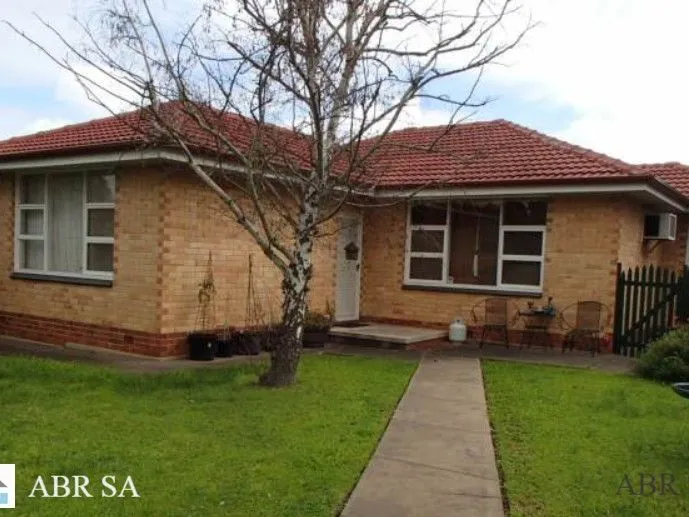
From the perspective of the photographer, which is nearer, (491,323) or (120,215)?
(120,215)

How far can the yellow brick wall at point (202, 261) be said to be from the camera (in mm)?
9578

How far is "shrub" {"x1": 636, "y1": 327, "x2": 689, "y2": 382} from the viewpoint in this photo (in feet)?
28.3

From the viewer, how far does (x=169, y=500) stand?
13.2 ft

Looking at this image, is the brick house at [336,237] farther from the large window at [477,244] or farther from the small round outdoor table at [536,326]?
the small round outdoor table at [536,326]

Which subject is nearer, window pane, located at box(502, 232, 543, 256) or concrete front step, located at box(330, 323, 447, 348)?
concrete front step, located at box(330, 323, 447, 348)

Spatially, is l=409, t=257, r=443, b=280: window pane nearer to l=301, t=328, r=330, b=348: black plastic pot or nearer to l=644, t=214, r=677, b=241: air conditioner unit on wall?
l=301, t=328, r=330, b=348: black plastic pot

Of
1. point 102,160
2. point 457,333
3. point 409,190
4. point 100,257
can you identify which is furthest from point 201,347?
point 409,190

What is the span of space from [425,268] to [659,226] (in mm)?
4616

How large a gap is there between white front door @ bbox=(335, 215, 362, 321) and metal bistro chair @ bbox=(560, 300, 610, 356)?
4.36 m

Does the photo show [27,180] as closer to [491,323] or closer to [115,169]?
[115,169]

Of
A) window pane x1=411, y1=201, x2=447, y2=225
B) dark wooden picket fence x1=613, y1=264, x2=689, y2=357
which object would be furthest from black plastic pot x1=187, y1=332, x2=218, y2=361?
dark wooden picket fence x1=613, y1=264, x2=689, y2=357

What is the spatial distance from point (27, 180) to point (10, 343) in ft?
9.62

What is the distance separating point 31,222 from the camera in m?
11.6

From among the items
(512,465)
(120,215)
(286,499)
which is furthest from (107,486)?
(120,215)
